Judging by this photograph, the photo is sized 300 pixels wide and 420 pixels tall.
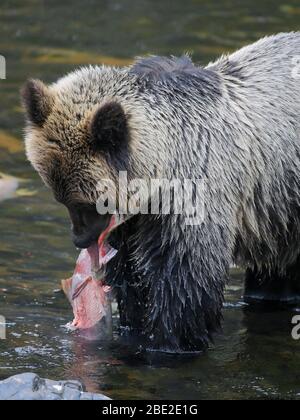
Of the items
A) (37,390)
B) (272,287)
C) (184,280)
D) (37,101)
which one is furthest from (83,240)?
(272,287)

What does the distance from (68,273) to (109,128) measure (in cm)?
317

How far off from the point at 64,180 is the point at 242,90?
171 centimetres

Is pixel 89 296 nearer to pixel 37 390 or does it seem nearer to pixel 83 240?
pixel 83 240

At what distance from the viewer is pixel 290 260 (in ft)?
32.2

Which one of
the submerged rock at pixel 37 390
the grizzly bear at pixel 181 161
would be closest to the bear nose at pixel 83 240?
the grizzly bear at pixel 181 161

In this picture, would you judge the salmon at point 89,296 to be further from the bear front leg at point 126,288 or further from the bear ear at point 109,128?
the bear ear at point 109,128

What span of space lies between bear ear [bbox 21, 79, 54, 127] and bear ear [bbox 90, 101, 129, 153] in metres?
0.47

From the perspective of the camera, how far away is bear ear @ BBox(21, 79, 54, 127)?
8.36m

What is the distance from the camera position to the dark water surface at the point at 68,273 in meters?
8.69

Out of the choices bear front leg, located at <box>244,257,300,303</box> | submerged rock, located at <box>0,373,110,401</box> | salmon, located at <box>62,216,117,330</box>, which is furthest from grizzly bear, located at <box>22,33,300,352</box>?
submerged rock, located at <box>0,373,110,401</box>

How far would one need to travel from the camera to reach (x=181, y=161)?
854 cm

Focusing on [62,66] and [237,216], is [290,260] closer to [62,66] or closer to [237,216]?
[237,216]

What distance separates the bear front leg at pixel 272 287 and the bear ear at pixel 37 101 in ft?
9.49

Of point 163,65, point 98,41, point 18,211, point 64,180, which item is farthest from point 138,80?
point 98,41
